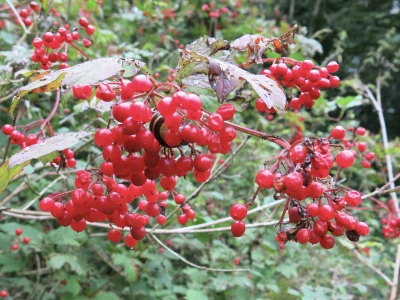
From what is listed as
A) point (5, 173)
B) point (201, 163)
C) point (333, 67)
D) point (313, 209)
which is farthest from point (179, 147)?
point (333, 67)

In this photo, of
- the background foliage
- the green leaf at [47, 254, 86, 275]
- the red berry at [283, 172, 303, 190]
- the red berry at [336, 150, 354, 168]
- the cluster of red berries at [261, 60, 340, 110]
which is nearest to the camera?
the red berry at [283, 172, 303, 190]

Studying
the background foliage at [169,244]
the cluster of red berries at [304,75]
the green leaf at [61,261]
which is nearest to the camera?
the cluster of red berries at [304,75]

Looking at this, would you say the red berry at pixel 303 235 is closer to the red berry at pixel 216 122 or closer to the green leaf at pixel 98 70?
the red berry at pixel 216 122

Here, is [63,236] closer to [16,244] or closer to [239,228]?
[16,244]

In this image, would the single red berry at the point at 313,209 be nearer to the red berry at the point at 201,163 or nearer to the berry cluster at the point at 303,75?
the red berry at the point at 201,163

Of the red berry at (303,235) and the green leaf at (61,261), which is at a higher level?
the red berry at (303,235)

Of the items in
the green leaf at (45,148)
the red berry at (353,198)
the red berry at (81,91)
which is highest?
the red berry at (81,91)

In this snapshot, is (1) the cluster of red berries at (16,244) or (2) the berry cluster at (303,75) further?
(1) the cluster of red berries at (16,244)

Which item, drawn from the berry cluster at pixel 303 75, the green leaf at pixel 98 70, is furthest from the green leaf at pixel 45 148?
the berry cluster at pixel 303 75

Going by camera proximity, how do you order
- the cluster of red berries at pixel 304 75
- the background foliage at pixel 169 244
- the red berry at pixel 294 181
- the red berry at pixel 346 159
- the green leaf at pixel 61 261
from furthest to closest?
1. the background foliage at pixel 169 244
2. the green leaf at pixel 61 261
3. the cluster of red berries at pixel 304 75
4. the red berry at pixel 346 159
5. the red berry at pixel 294 181

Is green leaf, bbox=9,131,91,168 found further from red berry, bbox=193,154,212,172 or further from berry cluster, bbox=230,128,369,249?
berry cluster, bbox=230,128,369,249

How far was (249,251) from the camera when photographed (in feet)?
8.24

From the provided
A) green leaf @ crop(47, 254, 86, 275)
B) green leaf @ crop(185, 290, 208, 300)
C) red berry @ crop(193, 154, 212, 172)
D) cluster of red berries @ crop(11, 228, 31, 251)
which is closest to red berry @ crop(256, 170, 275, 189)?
red berry @ crop(193, 154, 212, 172)

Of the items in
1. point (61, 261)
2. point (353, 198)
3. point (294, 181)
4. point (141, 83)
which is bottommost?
point (61, 261)
